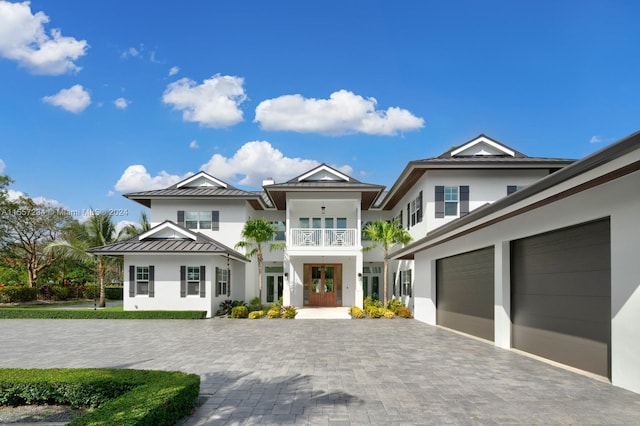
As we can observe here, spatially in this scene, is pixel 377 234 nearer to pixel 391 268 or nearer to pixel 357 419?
pixel 391 268

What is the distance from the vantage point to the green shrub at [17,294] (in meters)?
27.5

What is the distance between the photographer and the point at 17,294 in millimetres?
28281

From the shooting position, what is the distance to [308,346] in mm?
12148

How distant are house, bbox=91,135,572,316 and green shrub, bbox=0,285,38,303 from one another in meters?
10.9

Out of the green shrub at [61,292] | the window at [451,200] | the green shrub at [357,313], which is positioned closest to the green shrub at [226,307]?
the green shrub at [357,313]

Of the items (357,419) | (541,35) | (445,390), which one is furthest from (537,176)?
(357,419)

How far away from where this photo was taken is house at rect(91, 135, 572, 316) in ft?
61.7

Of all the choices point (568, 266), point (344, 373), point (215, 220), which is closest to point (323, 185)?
point (215, 220)

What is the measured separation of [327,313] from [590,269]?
15388 mm

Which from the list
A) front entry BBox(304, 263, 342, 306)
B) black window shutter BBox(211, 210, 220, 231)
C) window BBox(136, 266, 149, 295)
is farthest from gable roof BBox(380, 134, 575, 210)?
window BBox(136, 266, 149, 295)

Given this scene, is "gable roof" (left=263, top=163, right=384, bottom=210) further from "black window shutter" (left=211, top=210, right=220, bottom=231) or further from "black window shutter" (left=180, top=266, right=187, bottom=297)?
"black window shutter" (left=180, top=266, right=187, bottom=297)

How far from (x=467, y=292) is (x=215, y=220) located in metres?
15.3

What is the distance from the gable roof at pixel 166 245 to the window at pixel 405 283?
9.01 metres

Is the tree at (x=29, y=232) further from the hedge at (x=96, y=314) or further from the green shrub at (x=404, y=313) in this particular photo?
the green shrub at (x=404, y=313)
